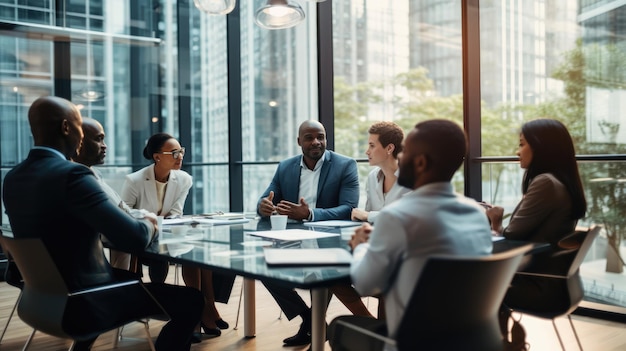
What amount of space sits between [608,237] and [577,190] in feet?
5.97

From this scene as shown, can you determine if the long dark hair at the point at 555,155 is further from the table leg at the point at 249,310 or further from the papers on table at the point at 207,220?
the table leg at the point at 249,310

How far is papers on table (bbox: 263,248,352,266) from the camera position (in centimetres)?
192

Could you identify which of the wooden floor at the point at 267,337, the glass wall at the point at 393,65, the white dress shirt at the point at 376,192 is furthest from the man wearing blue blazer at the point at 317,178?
the glass wall at the point at 393,65

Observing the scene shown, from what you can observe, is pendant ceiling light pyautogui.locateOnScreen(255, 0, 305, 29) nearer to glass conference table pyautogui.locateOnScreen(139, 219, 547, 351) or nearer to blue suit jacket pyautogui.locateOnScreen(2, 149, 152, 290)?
glass conference table pyautogui.locateOnScreen(139, 219, 547, 351)

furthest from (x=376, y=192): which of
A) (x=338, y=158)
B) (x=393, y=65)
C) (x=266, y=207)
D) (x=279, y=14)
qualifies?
(x=393, y=65)

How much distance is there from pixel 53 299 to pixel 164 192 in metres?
1.79

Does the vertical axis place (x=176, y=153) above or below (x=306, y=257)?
above

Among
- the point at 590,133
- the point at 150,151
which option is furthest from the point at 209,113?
the point at 590,133

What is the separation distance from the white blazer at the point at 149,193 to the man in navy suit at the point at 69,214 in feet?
4.82

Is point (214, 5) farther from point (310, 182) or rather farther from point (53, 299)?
point (53, 299)

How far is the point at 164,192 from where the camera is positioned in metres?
3.94

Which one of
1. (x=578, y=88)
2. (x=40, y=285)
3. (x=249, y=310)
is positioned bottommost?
(x=249, y=310)

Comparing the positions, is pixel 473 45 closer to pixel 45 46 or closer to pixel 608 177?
pixel 608 177

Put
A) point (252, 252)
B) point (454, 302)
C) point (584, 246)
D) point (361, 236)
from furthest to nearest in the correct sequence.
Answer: point (584, 246)
point (252, 252)
point (361, 236)
point (454, 302)
